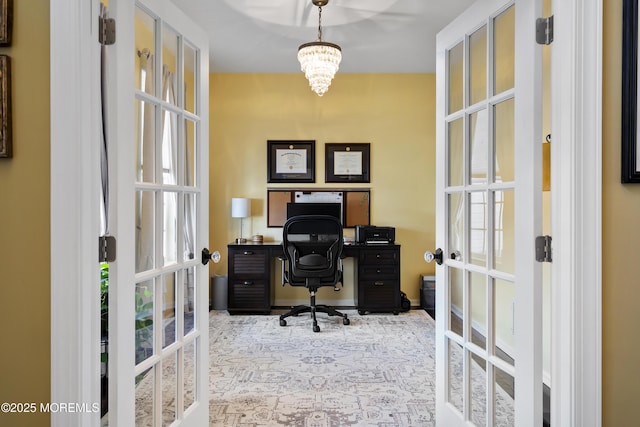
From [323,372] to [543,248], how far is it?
190 centimetres

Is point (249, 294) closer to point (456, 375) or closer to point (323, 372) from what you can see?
point (323, 372)

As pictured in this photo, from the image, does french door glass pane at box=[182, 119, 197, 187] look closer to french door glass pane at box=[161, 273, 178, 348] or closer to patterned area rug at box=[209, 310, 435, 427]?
french door glass pane at box=[161, 273, 178, 348]

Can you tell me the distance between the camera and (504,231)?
140 centimetres

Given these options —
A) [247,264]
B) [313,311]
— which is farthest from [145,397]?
[247,264]

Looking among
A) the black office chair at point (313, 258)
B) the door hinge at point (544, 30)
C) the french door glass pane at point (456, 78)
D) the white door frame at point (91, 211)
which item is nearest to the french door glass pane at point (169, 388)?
the white door frame at point (91, 211)

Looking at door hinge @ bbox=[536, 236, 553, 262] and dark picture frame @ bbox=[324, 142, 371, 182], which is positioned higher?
dark picture frame @ bbox=[324, 142, 371, 182]

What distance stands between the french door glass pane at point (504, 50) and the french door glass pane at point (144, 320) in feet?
4.85

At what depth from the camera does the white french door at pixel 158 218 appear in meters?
1.23

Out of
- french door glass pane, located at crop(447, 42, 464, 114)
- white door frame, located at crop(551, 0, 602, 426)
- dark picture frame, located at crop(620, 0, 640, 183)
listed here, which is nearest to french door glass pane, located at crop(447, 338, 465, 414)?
white door frame, located at crop(551, 0, 602, 426)

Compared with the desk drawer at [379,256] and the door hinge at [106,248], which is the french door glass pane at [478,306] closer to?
the door hinge at [106,248]

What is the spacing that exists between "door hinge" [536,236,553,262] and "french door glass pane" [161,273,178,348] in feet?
4.35

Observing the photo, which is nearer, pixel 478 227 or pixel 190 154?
pixel 478 227

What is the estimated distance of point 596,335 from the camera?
1119 millimetres

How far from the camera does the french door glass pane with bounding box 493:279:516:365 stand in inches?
54.1
